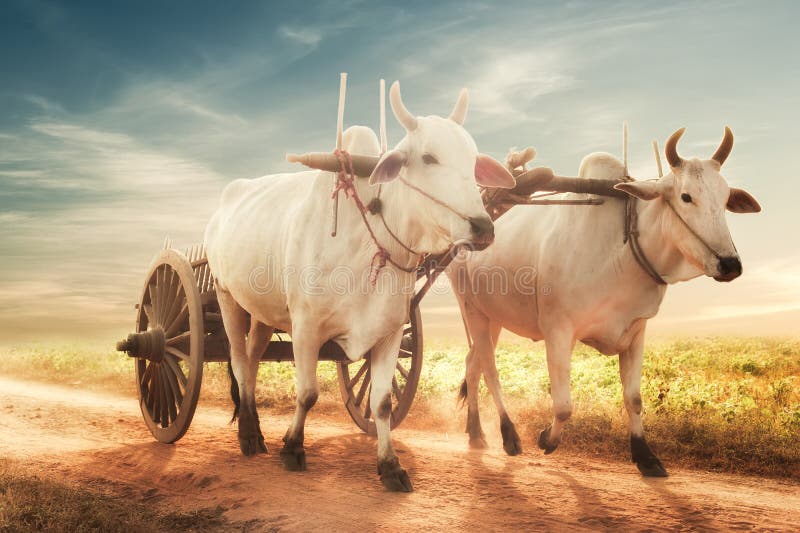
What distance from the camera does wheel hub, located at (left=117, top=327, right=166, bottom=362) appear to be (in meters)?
6.95

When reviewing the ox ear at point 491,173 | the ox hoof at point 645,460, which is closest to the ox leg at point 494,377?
the ox hoof at point 645,460

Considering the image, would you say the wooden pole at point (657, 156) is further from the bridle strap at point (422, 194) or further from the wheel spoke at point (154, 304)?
the wheel spoke at point (154, 304)

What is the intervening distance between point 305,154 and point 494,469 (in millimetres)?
2958

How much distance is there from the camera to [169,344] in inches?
273

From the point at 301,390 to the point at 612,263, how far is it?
265 centimetres

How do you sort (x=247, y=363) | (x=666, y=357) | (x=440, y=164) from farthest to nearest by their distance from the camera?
1. (x=666, y=357)
2. (x=247, y=363)
3. (x=440, y=164)

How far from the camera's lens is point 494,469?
5824mm

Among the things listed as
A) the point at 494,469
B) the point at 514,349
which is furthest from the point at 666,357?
the point at 494,469

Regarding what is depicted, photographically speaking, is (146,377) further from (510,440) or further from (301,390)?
(510,440)

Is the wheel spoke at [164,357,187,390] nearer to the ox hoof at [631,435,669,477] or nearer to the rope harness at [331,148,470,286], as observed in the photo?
the rope harness at [331,148,470,286]

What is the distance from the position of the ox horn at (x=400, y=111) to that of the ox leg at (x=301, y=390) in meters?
1.71

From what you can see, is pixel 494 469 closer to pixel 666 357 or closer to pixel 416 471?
pixel 416 471

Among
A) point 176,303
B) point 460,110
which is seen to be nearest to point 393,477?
point 460,110

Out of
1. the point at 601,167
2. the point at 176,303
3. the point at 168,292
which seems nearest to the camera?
the point at 601,167
